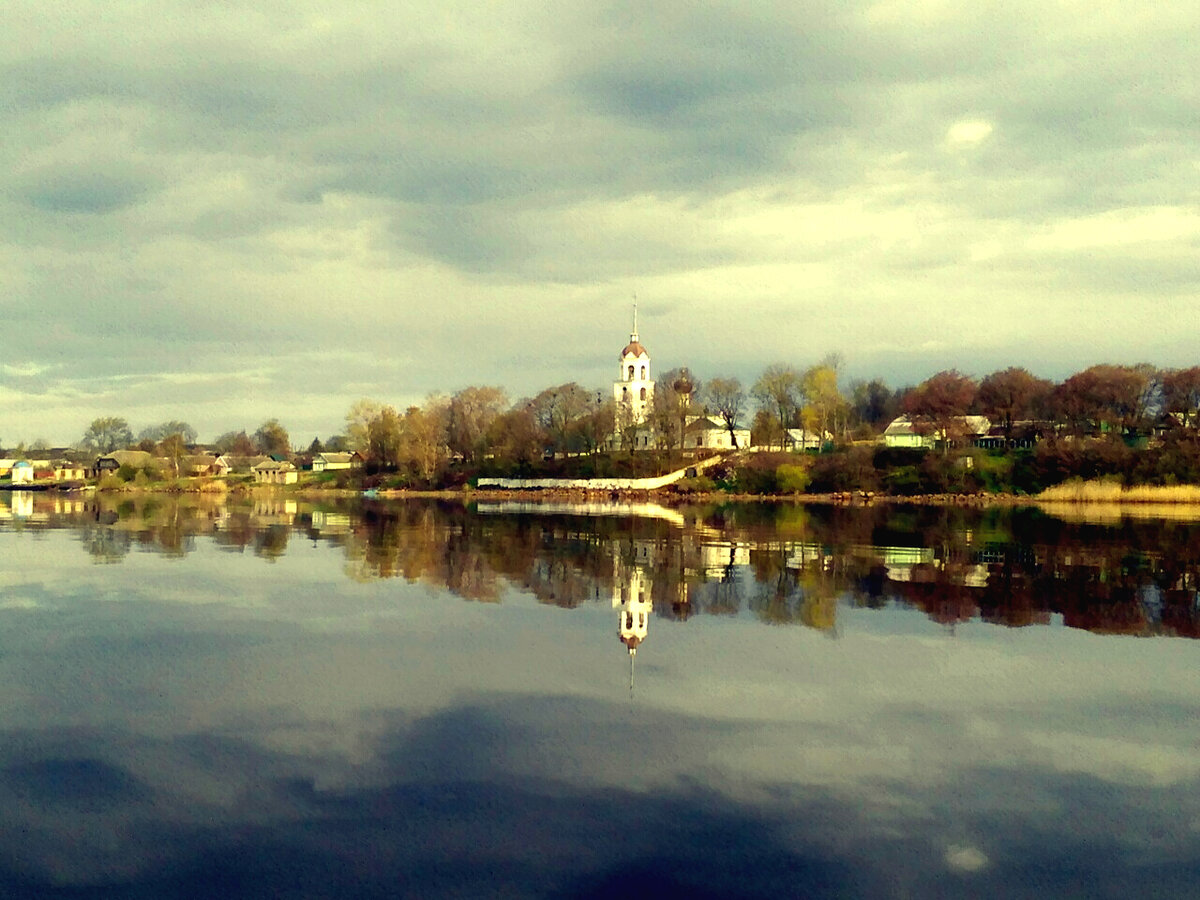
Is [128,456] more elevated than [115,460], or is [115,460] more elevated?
[128,456]

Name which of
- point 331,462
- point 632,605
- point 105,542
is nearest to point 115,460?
point 331,462

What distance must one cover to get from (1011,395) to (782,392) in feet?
85.8

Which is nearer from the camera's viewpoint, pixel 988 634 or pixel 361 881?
pixel 361 881

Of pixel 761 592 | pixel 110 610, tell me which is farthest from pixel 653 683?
pixel 110 610

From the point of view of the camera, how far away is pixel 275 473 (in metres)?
138

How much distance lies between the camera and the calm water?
24.6 ft

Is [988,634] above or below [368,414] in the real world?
below

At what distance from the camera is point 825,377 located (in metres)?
118

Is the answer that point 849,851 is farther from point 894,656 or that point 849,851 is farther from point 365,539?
point 365,539

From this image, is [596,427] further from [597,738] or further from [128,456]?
[597,738]

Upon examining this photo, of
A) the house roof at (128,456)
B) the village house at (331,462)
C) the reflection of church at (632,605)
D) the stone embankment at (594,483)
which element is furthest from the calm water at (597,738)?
the house roof at (128,456)

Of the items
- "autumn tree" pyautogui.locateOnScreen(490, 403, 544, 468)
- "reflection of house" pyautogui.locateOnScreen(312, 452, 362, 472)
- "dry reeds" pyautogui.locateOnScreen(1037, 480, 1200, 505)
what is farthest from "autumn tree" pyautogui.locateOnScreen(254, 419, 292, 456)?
"dry reeds" pyautogui.locateOnScreen(1037, 480, 1200, 505)

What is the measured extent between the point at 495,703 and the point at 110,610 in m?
10.2

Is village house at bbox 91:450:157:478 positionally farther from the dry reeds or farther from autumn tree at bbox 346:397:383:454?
the dry reeds
